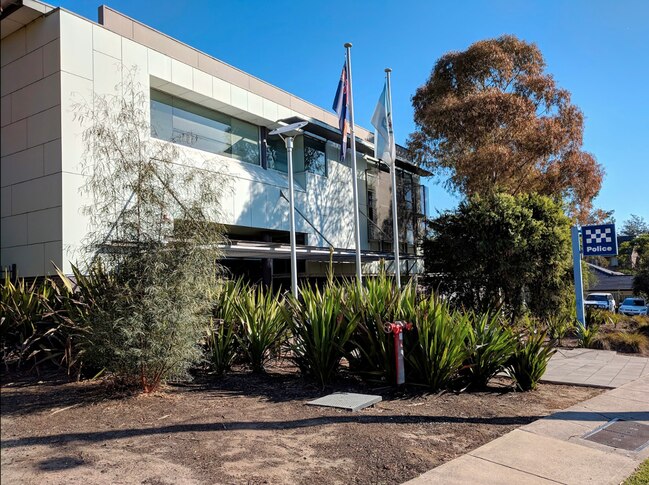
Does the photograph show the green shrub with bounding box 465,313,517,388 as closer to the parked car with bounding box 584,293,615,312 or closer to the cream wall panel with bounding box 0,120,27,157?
the cream wall panel with bounding box 0,120,27,157

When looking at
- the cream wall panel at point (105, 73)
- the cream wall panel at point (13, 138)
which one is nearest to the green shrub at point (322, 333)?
the cream wall panel at point (105, 73)

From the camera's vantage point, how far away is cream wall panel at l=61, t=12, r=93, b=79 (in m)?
13.1

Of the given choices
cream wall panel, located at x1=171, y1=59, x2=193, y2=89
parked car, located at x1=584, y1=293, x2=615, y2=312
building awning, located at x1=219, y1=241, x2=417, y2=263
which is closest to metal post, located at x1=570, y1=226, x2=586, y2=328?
building awning, located at x1=219, y1=241, x2=417, y2=263

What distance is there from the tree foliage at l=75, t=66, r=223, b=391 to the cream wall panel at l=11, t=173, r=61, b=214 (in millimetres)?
5981

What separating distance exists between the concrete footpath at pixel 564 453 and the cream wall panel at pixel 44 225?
36.1ft

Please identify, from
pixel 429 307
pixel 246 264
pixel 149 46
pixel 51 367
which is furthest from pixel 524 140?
pixel 51 367

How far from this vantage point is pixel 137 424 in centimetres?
582

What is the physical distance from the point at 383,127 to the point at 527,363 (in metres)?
9.41

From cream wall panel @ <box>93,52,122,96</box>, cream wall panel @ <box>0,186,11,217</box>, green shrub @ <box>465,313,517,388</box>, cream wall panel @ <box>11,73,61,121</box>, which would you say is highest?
cream wall panel @ <box>93,52,122,96</box>

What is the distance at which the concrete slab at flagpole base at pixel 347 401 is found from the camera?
6.64 metres

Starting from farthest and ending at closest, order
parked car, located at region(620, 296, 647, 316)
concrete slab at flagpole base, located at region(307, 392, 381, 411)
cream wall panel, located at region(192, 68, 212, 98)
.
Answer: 1. parked car, located at region(620, 296, 647, 316)
2. cream wall panel, located at region(192, 68, 212, 98)
3. concrete slab at flagpole base, located at region(307, 392, 381, 411)

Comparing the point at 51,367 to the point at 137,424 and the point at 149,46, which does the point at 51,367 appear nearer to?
the point at 137,424

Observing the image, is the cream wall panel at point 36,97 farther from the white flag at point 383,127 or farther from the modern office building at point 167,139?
the white flag at point 383,127

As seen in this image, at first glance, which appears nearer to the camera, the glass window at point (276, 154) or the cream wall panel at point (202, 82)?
the cream wall panel at point (202, 82)
